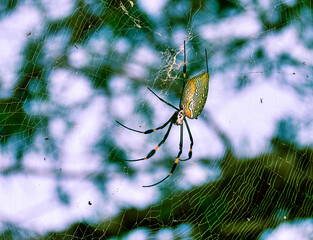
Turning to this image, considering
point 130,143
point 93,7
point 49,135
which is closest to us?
point 49,135

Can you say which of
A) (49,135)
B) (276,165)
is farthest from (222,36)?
(49,135)

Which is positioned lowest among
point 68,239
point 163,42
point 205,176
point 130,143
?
point 68,239

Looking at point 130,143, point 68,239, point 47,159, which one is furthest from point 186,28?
point 68,239

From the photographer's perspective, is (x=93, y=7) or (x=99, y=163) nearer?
(x=93, y=7)

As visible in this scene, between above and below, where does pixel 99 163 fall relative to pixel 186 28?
below

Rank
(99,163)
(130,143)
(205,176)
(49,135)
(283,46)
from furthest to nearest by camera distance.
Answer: (283,46)
(205,176)
(130,143)
(99,163)
(49,135)

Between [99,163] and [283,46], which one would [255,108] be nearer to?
[283,46]
